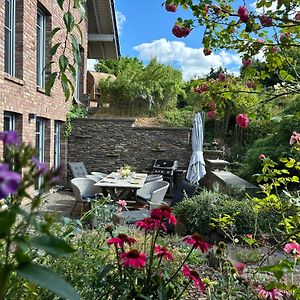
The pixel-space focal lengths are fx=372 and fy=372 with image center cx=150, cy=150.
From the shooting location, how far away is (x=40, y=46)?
30.1 feet

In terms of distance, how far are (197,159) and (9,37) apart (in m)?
5.68

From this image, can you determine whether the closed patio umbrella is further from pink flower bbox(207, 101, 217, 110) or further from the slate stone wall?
pink flower bbox(207, 101, 217, 110)

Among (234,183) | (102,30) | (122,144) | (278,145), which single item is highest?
(102,30)

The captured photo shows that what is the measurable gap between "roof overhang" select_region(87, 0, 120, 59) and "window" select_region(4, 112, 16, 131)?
264 inches

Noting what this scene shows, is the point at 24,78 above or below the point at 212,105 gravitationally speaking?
above

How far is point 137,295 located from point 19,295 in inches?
23.5

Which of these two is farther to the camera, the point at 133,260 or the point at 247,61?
the point at 247,61

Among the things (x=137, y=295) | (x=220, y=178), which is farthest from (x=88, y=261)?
(x=220, y=178)

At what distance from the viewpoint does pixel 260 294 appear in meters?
1.50

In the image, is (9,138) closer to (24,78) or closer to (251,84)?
(251,84)

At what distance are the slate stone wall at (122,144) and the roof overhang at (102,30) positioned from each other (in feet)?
12.6

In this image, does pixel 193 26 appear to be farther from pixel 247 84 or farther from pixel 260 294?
pixel 260 294

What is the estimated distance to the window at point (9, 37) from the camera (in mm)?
7348

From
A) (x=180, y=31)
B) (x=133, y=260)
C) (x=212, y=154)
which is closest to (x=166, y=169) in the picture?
(x=212, y=154)
